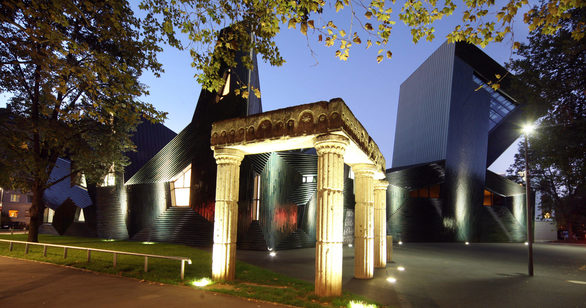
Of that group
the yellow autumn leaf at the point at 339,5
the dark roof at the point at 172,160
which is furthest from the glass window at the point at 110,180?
the yellow autumn leaf at the point at 339,5

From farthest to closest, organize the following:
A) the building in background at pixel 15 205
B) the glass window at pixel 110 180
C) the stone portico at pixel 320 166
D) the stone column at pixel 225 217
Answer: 1. the building in background at pixel 15 205
2. the glass window at pixel 110 180
3. the stone column at pixel 225 217
4. the stone portico at pixel 320 166

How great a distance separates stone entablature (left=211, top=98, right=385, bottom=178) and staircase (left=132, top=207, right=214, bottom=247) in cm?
1237

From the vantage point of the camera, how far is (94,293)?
7.26m

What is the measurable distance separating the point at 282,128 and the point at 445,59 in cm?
3066

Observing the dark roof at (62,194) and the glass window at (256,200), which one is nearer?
the glass window at (256,200)

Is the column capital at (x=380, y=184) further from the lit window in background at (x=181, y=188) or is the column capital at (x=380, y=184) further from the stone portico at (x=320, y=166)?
the lit window in background at (x=181, y=188)

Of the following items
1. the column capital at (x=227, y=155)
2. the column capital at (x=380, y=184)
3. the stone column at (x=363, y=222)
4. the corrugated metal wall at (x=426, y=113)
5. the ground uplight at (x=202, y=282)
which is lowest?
the ground uplight at (x=202, y=282)

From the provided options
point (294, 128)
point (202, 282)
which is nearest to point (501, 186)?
point (294, 128)

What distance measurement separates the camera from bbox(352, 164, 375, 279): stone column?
9.98 metres

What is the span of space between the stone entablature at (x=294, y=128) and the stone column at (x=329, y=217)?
1.14 ft

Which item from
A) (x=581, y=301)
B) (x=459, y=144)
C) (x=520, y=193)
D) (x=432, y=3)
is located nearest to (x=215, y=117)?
(x=432, y=3)

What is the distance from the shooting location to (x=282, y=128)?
8047 millimetres

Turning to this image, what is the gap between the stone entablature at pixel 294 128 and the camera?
741 centimetres

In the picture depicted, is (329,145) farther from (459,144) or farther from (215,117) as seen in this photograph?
(459,144)
